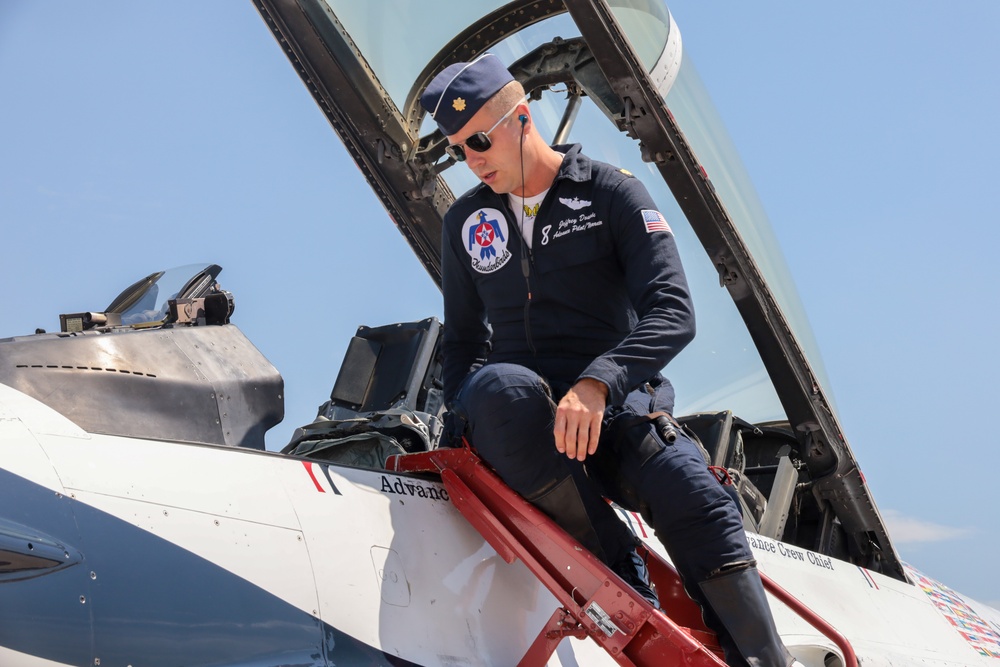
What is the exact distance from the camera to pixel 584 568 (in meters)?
2.41

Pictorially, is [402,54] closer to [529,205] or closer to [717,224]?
[717,224]

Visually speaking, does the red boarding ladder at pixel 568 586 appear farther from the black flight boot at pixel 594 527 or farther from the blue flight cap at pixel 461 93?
the blue flight cap at pixel 461 93

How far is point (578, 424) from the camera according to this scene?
2236mm

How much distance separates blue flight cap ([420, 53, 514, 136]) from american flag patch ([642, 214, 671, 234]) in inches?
20.5

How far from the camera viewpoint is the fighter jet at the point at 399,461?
1905mm

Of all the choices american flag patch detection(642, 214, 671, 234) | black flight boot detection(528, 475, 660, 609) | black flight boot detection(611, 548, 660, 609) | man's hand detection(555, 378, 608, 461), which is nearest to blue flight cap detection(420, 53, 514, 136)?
american flag patch detection(642, 214, 671, 234)

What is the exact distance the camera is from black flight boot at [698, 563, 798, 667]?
2340 mm

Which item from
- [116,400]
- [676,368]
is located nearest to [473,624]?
[116,400]

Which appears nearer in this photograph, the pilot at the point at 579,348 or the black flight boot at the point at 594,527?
the pilot at the point at 579,348

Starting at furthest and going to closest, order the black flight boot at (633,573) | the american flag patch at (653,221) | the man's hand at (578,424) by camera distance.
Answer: the american flag patch at (653,221), the black flight boot at (633,573), the man's hand at (578,424)

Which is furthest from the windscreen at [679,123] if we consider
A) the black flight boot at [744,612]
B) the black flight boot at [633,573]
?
the black flight boot at [744,612]

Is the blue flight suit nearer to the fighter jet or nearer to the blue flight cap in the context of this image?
the fighter jet

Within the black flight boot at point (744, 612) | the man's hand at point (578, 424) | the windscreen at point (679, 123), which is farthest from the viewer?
the windscreen at point (679, 123)

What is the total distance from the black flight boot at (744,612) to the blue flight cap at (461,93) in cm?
134
